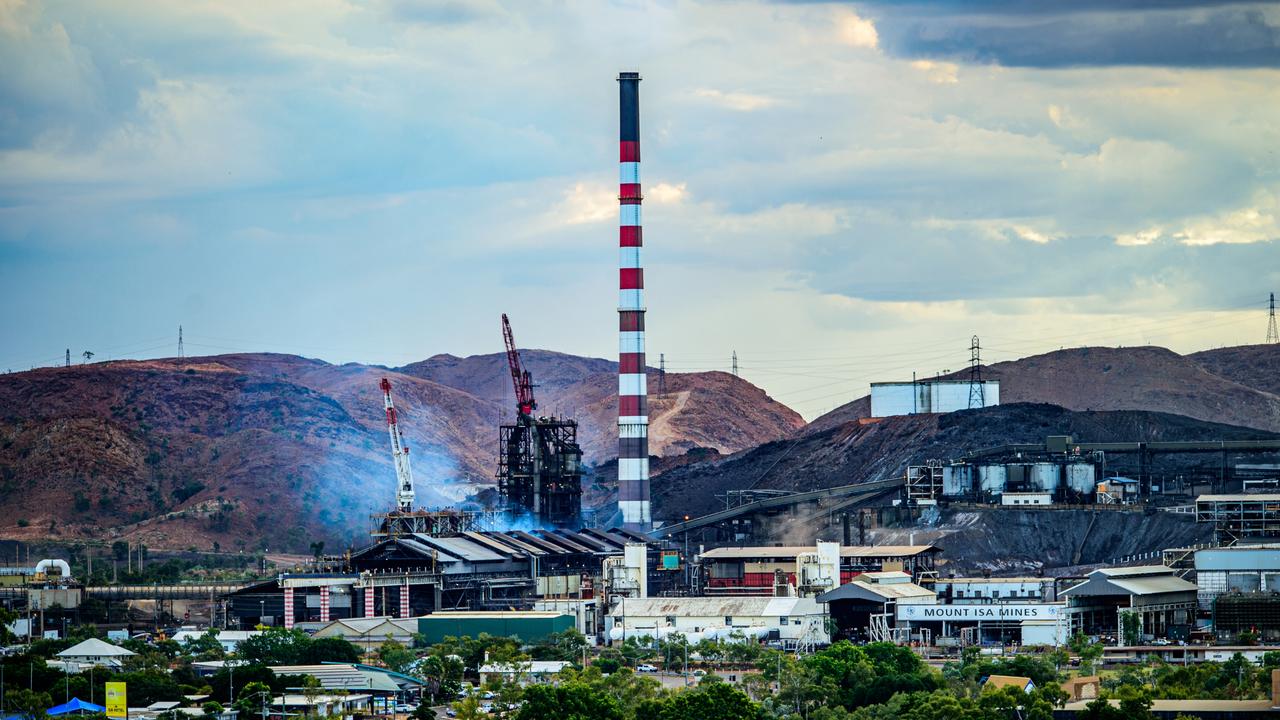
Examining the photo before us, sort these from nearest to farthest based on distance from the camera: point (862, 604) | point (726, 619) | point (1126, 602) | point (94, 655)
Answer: point (94, 655), point (726, 619), point (1126, 602), point (862, 604)

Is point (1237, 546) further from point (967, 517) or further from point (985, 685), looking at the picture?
point (985, 685)

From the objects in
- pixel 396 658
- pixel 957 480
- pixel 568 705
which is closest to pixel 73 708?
pixel 568 705

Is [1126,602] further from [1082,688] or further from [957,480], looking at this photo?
[957,480]

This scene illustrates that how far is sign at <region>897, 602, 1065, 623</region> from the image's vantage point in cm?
12762

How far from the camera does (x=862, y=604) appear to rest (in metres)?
132

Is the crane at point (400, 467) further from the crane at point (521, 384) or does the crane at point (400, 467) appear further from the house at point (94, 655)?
the house at point (94, 655)

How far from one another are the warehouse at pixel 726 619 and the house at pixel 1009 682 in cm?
2769

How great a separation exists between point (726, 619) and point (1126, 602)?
24256 millimetres

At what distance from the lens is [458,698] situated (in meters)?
104

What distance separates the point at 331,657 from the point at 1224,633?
51.3 m

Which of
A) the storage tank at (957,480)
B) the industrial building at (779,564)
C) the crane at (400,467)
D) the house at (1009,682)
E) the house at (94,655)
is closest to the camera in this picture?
the house at (1009,682)

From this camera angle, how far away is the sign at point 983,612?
419 feet

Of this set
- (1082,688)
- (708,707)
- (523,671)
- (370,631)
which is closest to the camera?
(708,707)

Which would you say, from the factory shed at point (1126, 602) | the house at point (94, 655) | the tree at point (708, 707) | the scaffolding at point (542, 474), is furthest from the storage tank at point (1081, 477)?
the tree at point (708, 707)
